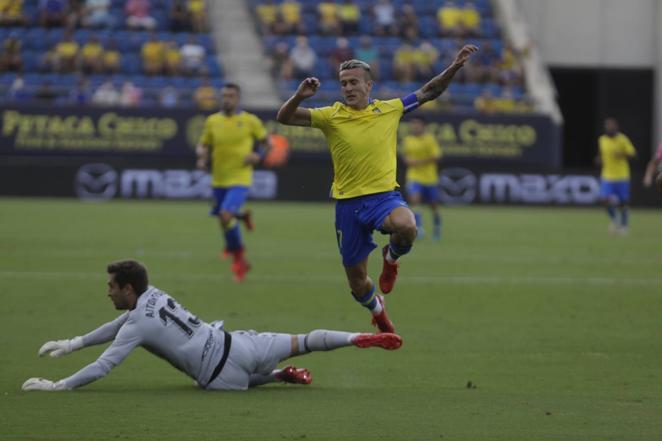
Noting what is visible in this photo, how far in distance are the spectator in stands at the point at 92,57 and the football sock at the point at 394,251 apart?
1101 inches

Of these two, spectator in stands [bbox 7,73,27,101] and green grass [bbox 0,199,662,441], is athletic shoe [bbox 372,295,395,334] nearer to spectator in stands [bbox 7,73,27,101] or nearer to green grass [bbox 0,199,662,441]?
green grass [bbox 0,199,662,441]

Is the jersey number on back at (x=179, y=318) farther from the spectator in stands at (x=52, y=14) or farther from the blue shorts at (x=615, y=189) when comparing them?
the spectator in stands at (x=52, y=14)

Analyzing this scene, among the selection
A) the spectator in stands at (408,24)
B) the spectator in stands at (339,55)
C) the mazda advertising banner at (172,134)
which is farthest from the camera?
the spectator in stands at (408,24)

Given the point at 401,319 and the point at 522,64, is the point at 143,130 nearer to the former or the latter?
the point at 522,64

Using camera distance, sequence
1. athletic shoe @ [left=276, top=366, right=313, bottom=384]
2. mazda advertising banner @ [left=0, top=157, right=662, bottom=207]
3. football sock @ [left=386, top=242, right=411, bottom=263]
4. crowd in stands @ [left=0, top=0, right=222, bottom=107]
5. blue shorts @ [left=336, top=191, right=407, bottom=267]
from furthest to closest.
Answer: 1. crowd in stands @ [left=0, top=0, right=222, bottom=107]
2. mazda advertising banner @ [left=0, top=157, right=662, bottom=207]
3. football sock @ [left=386, top=242, right=411, bottom=263]
4. blue shorts @ [left=336, top=191, right=407, bottom=267]
5. athletic shoe @ [left=276, top=366, right=313, bottom=384]

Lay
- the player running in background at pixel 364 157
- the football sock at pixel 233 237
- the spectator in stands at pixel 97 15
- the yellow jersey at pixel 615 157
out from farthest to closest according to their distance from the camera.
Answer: the spectator in stands at pixel 97 15, the yellow jersey at pixel 615 157, the football sock at pixel 233 237, the player running in background at pixel 364 157

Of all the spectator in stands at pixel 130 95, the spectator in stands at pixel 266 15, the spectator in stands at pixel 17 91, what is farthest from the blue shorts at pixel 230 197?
the spectator in stands at pixel 266 15

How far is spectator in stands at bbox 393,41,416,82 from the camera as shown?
131 feet

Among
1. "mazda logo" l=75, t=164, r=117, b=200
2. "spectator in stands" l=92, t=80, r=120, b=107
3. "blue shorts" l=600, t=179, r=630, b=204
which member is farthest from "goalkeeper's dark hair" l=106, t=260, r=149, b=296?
"spectator in stands" l=92, t=80, r=120, b=107

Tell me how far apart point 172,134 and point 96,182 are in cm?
266

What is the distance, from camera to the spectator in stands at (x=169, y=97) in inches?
1499

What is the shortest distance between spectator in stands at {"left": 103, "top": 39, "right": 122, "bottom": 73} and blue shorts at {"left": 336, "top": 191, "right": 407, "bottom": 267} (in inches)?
1104

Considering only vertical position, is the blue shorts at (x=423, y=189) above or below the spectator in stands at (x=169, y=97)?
below

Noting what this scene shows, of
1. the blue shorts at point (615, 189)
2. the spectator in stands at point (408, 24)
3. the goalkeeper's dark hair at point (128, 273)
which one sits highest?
the spectator in stands at point (408, 24)
